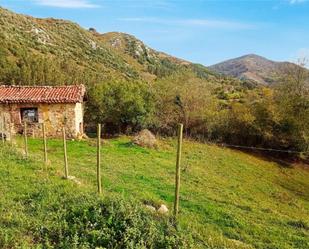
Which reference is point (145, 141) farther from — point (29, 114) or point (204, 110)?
point (204, 110)

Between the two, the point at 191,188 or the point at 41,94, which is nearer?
the point at 191,188

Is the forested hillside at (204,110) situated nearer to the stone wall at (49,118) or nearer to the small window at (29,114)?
the stone wall at (49,118)

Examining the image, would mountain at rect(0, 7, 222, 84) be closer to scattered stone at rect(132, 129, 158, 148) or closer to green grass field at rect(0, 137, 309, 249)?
scattered stone at rect(132, 129, 158, 148)

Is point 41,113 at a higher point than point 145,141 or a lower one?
higher

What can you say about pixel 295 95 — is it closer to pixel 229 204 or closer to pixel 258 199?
pixel 258 199

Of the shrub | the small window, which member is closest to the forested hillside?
the small window

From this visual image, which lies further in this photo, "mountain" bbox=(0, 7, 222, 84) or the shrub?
"mountain" bbox=(0, 7, 222, 84)

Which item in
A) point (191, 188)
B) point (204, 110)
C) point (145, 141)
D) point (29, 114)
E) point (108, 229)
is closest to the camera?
point (108, 229)

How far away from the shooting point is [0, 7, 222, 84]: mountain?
44.2 m

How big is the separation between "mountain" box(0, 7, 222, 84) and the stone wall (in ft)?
43.0

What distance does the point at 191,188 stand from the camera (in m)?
15.8

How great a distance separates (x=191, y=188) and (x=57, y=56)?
68929 mm

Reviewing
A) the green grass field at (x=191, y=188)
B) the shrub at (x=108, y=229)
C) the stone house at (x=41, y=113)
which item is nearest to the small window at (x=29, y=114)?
the stone house at (x=41, y=113)

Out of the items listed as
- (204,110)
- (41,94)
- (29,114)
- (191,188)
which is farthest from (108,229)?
(204,110)
